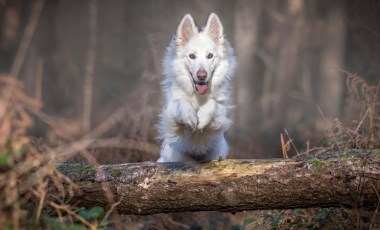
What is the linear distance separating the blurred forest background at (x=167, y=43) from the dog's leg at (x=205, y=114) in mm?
6688

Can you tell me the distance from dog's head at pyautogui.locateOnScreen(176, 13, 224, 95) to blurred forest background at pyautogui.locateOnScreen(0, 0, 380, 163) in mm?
6118

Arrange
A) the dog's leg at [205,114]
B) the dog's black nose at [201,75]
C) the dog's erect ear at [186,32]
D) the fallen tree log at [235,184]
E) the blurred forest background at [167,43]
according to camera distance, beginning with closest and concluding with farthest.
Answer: the fallen tree log at [235,184] < the dog's leg at [205,114] < the dog's black nose at [201,75] < the dog's erect ear at [186,32] < the blurred forest background at [167,43]

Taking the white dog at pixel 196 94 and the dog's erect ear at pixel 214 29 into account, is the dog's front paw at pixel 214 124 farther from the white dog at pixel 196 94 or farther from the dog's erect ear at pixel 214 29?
the dog's erect ear at pixel 214 29

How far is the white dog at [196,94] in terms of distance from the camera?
5972 mm

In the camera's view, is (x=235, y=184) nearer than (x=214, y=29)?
Yes

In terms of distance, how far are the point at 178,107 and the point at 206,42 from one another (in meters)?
1.12

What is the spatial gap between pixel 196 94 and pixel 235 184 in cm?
181

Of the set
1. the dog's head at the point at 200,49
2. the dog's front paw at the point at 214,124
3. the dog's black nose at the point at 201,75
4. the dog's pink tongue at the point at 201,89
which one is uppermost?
the dog's head at the point at 200,49

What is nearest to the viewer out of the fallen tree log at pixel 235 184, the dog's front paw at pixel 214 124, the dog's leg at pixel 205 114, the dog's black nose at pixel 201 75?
the fallen tree log at pixel 235 184

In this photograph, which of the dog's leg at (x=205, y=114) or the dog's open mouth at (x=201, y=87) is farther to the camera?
the dog's open mouth at (x=201, y=87)

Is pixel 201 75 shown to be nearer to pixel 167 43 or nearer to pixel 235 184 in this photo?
pixel 235 184

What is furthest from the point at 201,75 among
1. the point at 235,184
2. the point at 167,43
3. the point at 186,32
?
the point at 167,43

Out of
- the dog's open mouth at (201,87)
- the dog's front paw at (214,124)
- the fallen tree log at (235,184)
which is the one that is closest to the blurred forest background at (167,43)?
the dog's open mouth at (201,87)

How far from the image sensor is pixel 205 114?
5902 millimetres
